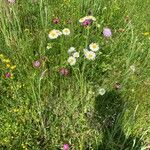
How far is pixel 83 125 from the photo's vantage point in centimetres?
279

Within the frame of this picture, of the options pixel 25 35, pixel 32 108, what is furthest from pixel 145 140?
pixel 25 35

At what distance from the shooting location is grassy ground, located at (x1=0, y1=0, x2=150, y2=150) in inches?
108

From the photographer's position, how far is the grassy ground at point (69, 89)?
2.74m

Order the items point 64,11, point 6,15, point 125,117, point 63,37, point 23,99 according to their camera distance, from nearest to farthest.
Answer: point 125,117 → point 23,99 → point 63,37 → point 6,15 → point 64,11

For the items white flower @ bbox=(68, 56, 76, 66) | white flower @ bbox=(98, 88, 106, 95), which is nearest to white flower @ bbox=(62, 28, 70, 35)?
white flower @ bbox=(68, 56, 76, 66)

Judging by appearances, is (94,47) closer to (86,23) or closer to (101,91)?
(86,23)

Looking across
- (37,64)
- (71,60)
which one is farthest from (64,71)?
(37,64)

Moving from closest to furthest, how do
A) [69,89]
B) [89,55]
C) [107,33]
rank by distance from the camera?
[69,89] → [89,55] → [107,33]

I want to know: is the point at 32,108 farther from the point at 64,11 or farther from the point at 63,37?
the point at 64,11

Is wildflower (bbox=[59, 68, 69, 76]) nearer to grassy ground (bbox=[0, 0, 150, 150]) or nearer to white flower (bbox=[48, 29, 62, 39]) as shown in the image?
grassy ground (bbox=[0, 0, 150, 150])

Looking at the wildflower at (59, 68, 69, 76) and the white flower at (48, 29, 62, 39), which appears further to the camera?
the white flower at (48, 29, 62, 39)

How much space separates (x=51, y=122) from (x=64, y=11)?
1.33m

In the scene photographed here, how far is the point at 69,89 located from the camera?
292 cm

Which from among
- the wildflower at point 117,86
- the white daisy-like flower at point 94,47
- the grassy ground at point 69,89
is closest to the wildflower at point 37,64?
the grassy ground at point 69,89
